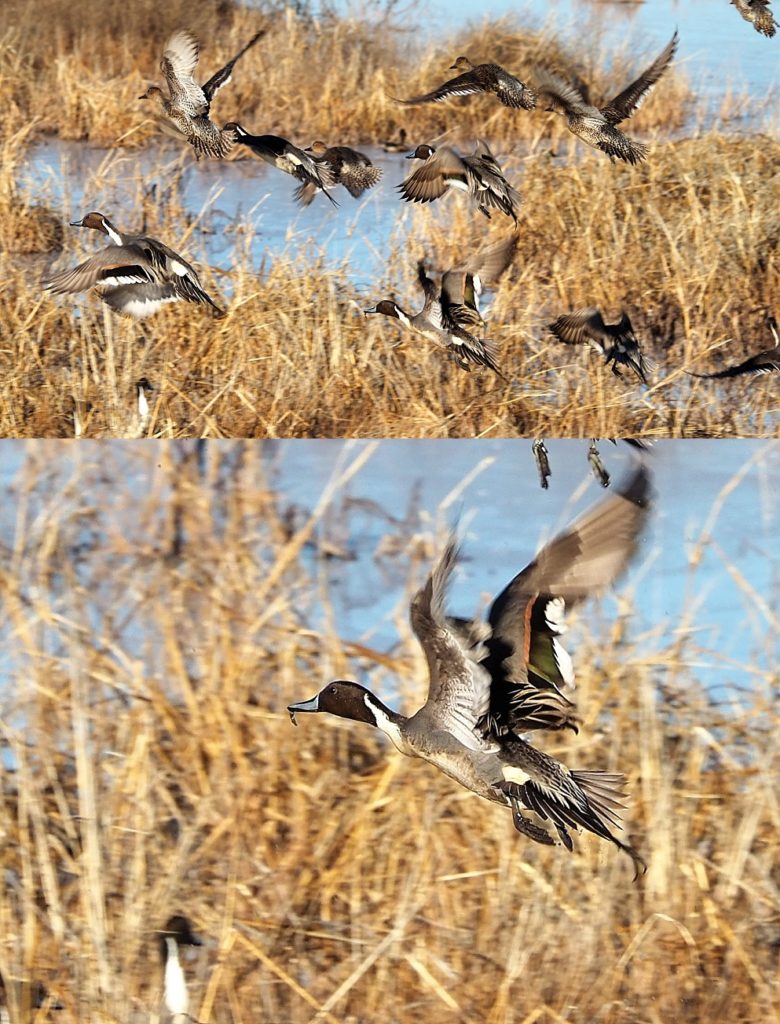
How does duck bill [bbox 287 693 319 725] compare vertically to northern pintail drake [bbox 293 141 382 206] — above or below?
below

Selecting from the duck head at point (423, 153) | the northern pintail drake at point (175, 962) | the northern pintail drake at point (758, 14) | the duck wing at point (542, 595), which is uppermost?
the northern pintail drake at point (758, 14)

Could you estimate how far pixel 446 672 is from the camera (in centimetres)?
269

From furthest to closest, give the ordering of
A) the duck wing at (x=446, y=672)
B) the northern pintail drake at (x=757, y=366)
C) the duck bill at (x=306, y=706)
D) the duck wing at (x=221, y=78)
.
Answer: the northern pintail drake at (x=757, y=366), the duck wing at (x=221, y=78), the duck bill at (x=306, y=706), the duck wing at (x=446, y=672)

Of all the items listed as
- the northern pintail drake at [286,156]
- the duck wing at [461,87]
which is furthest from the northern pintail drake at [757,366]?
the northern pintail drake at [286,156]

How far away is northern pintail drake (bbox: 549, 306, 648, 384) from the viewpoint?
3.56 m

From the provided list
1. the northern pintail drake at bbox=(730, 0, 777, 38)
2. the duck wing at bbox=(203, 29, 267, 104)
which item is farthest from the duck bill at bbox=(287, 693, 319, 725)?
the northern pintail drake at bbox=(730, 0, 777, 38)

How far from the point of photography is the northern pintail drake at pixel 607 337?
3.56m

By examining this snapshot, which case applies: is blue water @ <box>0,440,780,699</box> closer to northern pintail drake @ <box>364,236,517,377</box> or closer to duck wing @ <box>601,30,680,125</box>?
northern pintail drake @ <box>364,236,517,377</box>

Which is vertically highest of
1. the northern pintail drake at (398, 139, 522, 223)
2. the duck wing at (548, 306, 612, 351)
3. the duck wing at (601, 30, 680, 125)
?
the duck wing at (601, 30, 680, 125)

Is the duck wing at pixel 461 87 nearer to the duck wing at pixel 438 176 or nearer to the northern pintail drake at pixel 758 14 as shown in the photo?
the duck wing at pixel 438 176

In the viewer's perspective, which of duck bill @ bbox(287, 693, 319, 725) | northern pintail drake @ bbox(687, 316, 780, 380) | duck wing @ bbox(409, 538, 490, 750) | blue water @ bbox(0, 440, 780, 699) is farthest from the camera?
northern pintail drake @ bbox(687, 316, 780, 380)

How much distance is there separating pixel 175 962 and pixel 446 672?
66 centimetres

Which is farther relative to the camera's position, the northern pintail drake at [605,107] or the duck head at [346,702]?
the northern pintail drake at [605,107]

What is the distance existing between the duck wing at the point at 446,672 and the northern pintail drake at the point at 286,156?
1.17 m
